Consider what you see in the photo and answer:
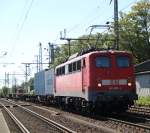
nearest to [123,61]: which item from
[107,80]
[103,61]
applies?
[103,61]

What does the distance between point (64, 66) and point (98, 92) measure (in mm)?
7494

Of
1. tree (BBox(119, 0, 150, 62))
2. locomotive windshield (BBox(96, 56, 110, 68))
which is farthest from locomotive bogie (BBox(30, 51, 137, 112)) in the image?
tree (BBox(119, 0, 150, 62))

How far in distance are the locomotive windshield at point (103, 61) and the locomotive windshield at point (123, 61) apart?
520mm

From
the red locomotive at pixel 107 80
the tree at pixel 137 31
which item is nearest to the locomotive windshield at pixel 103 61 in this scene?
the red locomotive at pixel 107 80

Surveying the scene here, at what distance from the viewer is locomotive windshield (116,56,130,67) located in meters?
24.3

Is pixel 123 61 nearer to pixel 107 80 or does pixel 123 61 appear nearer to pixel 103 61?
pixel 103 61

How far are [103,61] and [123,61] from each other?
3.42ft

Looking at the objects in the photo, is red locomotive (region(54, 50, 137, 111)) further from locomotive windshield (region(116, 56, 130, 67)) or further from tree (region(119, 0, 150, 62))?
tree (region(119, 0, 150, 62))

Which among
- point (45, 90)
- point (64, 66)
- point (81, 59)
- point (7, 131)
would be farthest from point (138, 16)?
point (7, 131)

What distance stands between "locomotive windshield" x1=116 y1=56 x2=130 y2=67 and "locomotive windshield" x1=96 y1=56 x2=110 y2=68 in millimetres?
520

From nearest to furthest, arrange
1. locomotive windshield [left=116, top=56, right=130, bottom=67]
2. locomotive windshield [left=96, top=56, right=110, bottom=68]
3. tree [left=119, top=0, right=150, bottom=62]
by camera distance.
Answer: locomotive windshield [left=96, top=56, right=110, bottom=68] < locomotive windshield [left=116, top=56, right=130, bottom=67] < tree [left=119, top=0, right=150, bottom=62]

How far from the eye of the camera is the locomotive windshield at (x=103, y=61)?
24.2 meters

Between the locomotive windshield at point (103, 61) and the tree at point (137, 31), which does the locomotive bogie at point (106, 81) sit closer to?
the locomotive windshield at point (103, 61)

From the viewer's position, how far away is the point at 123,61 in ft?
80.3
